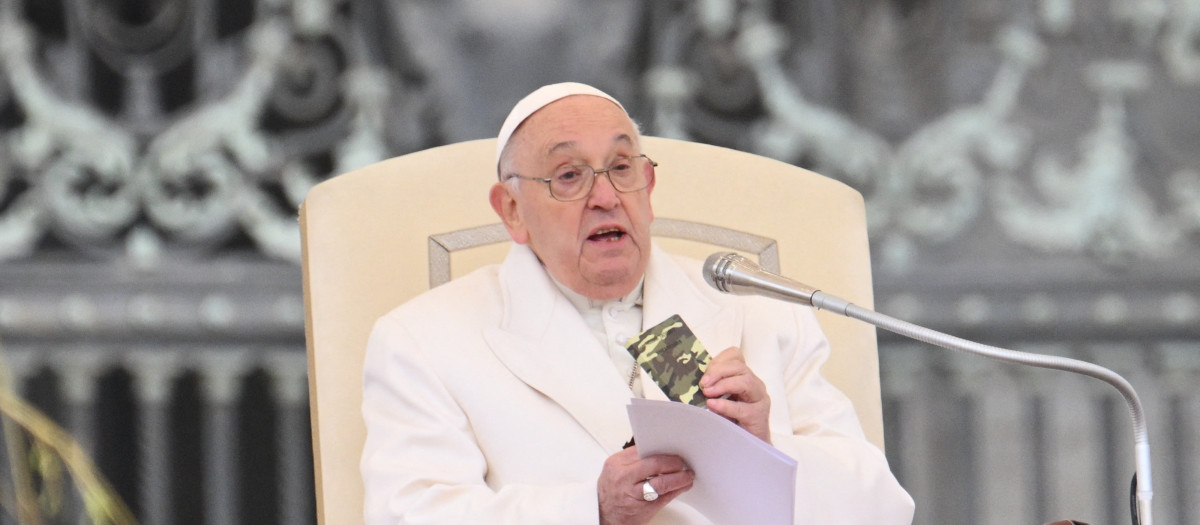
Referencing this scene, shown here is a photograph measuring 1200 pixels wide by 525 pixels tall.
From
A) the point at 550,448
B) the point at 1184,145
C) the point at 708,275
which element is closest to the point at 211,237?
the point at 550,448

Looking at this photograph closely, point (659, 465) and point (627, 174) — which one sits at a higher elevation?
point (627, 174)

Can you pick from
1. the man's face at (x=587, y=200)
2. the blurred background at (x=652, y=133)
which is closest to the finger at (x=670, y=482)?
the man's face at (x=587, y=200)

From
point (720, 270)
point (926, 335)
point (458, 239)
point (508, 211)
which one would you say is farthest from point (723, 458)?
point (458, 239)

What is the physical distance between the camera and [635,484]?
1797mm

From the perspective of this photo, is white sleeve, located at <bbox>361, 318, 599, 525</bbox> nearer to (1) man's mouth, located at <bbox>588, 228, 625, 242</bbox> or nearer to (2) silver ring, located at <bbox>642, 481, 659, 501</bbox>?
(2) silver ring, located at <bbox>642, 481, 659, 501</bbox>

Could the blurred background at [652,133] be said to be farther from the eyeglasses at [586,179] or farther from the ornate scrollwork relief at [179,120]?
the eyeglasses at [586,179]

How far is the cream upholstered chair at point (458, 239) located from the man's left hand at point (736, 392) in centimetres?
68

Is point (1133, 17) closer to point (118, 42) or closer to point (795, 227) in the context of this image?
point (795, 227)

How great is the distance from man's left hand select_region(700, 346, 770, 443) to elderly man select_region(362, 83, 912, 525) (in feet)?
0.63

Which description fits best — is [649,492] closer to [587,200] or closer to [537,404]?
[537,404]

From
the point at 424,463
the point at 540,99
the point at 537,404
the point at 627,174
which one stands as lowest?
the point at 424,463

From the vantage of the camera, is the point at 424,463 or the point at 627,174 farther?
the point at 627,174

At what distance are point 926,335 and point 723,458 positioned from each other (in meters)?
0.37

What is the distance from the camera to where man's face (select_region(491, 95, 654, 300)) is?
2188 mm
